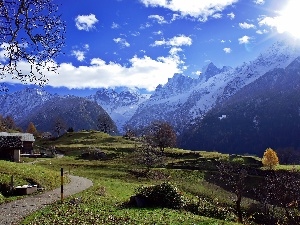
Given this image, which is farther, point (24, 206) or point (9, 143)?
point (9, 143)

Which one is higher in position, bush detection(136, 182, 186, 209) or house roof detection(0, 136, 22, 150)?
house roof detection(0, 136, 22, 150)

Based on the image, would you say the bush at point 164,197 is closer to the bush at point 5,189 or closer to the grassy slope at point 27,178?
the bush at point 5,189

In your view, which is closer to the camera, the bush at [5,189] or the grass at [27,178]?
the bush at [5,189]

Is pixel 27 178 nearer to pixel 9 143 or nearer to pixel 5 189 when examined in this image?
pixel 5 189

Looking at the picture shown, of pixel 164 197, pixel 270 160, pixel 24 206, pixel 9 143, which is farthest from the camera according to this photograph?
pixel 270 160

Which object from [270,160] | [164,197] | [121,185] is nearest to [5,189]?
[164,197]

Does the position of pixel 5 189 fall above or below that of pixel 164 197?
above

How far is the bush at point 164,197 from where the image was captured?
112ft

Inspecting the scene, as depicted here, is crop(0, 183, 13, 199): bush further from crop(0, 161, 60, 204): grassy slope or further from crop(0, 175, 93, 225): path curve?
crop(0, 175, 93, 225): path curve

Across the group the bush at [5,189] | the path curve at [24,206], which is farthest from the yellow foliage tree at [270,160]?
the bush at [5,189]

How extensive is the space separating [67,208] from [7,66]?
1774 cm

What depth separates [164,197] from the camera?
34.2 metres

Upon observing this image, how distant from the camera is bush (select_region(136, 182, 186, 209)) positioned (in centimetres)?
3412

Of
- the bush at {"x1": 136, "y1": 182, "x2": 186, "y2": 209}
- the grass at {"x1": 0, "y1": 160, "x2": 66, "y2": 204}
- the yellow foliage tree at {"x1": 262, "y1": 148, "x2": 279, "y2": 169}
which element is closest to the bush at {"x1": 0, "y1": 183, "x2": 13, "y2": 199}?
the grass at {"x1": 0, "y1": 160, "x2": 66, "y2": 204}
